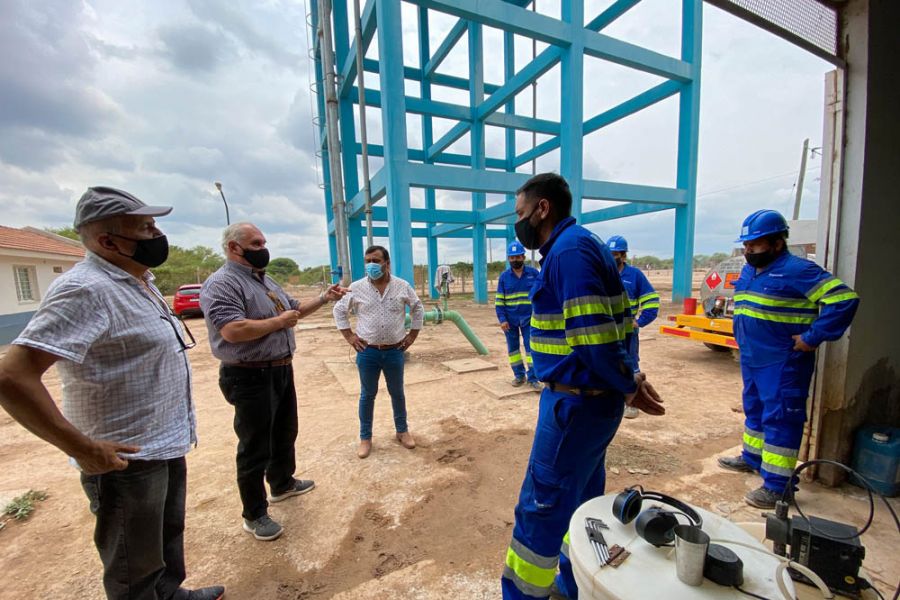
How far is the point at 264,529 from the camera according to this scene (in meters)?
2.31

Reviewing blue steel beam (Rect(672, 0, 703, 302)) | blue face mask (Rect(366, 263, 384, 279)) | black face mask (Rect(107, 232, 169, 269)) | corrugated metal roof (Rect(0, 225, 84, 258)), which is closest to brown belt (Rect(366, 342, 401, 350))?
blue face mask (Rect(366, 263, 384, 279))

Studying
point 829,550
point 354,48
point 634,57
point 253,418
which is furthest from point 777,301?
point 634,57

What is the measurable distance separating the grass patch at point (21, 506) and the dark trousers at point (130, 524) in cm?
203

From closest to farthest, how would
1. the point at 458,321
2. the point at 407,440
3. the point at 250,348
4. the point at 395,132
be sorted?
the point at 250,348 → the point at 407,440 → the point at 458,321 → the point at 395,132

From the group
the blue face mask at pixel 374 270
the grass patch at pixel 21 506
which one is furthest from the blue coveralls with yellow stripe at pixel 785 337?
the grass patch at pixel 21 506

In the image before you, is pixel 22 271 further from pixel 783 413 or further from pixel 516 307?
pixel 783 413

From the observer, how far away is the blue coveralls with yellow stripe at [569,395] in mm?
1449

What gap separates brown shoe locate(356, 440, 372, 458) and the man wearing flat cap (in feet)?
5.60

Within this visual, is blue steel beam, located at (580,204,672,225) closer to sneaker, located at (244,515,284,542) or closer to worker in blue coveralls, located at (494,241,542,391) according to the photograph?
worker in blue coveralls, located at (494,241,542,391)

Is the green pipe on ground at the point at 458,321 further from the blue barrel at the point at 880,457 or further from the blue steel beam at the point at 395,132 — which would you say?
the blue barrel at the point at 880,457

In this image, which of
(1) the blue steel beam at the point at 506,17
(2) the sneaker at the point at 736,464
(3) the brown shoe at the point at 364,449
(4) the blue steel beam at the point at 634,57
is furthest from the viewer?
(4) the blue steel beam at the point at 634,57

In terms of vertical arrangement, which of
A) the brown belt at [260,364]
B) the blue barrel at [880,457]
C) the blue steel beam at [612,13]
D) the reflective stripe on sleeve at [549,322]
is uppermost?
the blue steel beam at [612,13]

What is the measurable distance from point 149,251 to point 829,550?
2.91 m

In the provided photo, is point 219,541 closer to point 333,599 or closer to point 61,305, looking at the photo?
point 333,599
